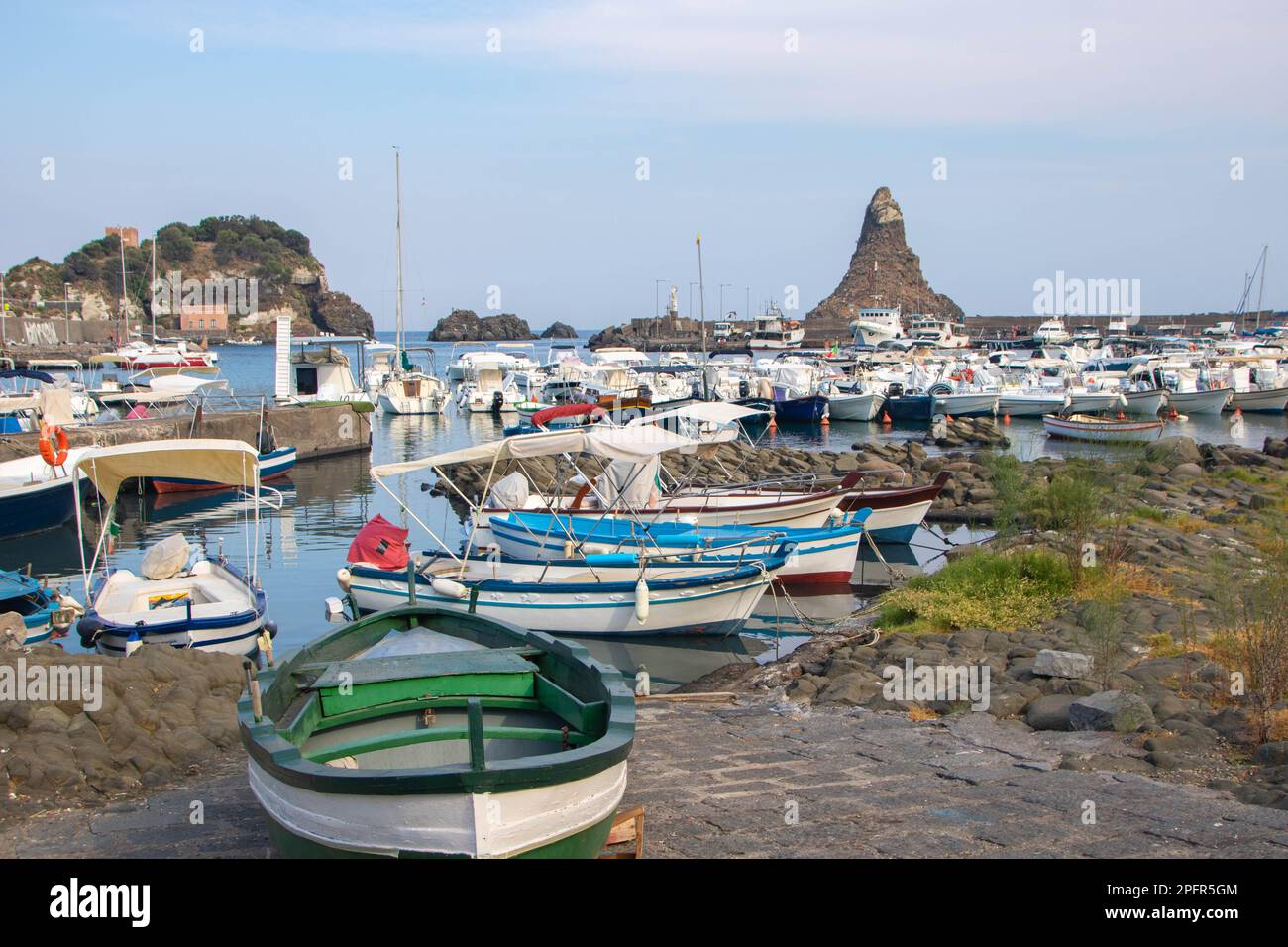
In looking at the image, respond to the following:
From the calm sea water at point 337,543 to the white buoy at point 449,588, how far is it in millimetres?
2219

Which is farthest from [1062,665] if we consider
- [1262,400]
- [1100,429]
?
[1262,400]

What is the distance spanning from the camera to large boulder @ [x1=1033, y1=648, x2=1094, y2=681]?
404 inches

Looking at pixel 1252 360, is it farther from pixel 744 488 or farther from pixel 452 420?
pixel 744 488

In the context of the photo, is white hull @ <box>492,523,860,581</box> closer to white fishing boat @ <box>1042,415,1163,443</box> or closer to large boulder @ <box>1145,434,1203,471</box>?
large boulder @ <box>1145,434,1203,471</box>

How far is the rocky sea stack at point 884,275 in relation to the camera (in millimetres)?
160500

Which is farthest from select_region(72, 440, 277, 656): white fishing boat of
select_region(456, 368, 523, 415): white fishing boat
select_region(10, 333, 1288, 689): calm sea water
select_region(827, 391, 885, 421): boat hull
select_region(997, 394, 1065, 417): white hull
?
select_region(997, 394, 1065, 417): white hull

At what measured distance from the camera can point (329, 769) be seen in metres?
5.00

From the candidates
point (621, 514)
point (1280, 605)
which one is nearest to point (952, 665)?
point (1280, 605)

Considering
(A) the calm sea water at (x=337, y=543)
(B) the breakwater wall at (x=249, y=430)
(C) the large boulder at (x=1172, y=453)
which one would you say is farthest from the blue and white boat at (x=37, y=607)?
(C) the large boulder at (x=1172, y=453)

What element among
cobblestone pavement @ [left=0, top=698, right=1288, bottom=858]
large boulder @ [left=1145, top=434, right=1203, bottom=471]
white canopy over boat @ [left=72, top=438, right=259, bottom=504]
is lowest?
cobblestone pavement @ [left=0, top=698, right=1288, bottom=858]

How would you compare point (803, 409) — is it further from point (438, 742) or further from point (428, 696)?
point (438, 742)

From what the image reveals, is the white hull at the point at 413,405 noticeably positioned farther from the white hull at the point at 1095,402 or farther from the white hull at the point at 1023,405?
the white hull at the point at 1095,402

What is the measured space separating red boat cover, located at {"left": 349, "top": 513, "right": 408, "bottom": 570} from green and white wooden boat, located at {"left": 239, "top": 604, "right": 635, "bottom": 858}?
27.3ft
